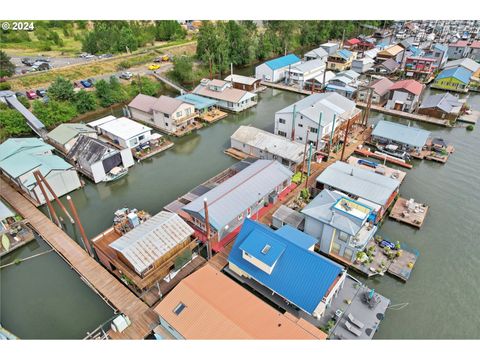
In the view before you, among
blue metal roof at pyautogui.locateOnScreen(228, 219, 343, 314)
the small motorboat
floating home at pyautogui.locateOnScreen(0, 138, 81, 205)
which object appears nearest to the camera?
blue metal roof at pyautogui.locateOnScreen(228, 219, 343, 314)

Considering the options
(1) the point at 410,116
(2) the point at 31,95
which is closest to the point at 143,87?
(2) the point at 31,95

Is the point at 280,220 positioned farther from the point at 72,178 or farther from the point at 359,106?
the point at 359,106

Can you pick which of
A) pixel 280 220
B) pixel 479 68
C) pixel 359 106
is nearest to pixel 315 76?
pixel 359 106

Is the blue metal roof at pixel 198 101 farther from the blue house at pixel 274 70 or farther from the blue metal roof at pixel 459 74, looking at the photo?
the blue metal roof at pixel 459 74

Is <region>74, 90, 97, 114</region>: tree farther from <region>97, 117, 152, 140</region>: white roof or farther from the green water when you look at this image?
the green water

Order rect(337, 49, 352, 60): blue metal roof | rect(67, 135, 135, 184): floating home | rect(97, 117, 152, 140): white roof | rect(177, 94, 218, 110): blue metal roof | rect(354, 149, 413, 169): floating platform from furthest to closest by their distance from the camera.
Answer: rect(337, 49, 352, 60): blue metal roof < rect(177, 94, 218, 110): blue metal roof < rect(97, 117, 152, 140): white roof < rect(354, 149, 413, 169): floating platform < rect(67, 135, 135, 184): floating home

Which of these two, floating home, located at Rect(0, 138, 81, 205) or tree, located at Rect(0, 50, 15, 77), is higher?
tree, located at Rect(0, 50, 15, 77)

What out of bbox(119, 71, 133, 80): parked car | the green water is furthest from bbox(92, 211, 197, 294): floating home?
bbox(119, 71, 133, 80): parked car

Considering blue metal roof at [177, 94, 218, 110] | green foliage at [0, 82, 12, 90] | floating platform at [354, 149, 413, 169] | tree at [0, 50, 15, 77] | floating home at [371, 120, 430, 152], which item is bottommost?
floating platform at [354, 149, 413, 169]
